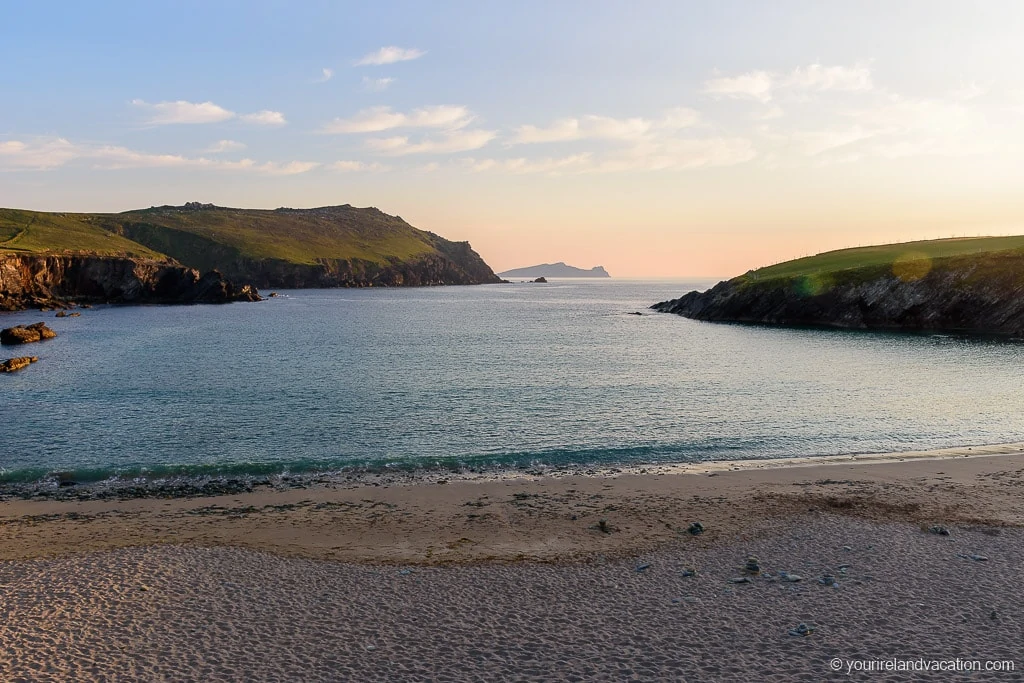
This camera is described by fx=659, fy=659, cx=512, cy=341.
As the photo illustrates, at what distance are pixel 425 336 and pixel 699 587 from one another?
84.5m

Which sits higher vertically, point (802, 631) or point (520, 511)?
point (802, 631)

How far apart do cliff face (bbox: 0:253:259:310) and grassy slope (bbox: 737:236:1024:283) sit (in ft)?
477

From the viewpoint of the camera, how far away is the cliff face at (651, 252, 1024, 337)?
97.3 m

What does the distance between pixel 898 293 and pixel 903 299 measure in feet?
6.07

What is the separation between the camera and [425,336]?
10050 cm

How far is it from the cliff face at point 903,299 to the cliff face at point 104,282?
141 m

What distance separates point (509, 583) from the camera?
61.6ft

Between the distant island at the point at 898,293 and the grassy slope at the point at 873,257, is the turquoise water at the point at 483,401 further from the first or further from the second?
the grassy slope at the point at 873,257

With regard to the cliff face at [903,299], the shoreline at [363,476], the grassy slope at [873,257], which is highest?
the grassy slope at [873,257]

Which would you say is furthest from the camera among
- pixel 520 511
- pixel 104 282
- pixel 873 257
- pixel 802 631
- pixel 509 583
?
pixel 104 282

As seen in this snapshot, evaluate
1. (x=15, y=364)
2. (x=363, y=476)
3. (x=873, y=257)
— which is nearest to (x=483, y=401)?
(x=363, y=476)

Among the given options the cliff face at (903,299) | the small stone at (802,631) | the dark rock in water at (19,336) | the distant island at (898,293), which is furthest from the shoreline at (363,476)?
the cliff face at (903,299)

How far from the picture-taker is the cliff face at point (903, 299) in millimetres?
97312

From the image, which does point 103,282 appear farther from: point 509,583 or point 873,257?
point 509,583
